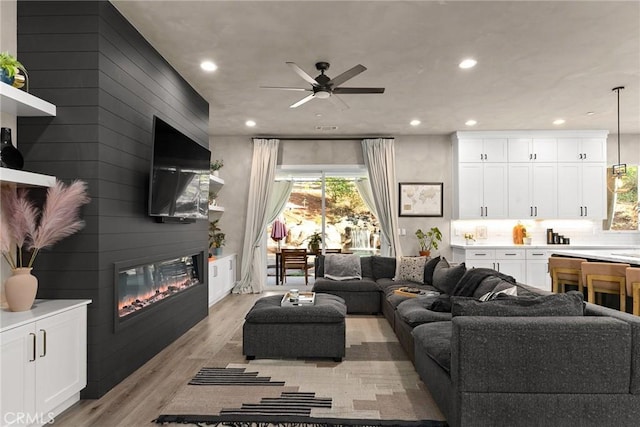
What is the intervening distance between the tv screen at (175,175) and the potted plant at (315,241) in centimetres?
335

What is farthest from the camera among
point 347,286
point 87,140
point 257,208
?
point 257,208

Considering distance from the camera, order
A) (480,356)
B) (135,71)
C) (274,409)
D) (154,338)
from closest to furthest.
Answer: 1. (480,356)
2. (274,409)
3. (135,71)
4. (154,338)

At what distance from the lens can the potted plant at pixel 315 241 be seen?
7965 mm

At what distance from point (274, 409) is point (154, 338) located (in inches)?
68.8

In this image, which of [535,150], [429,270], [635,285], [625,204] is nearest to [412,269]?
[429,270]

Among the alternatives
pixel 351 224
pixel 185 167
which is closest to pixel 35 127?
pixel 185 167

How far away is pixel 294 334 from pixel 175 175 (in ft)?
6.36

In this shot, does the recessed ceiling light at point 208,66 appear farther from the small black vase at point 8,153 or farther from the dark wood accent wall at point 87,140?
the small black vase at point 8,153

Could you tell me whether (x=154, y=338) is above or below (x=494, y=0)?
below

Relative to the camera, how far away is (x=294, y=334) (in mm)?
3764

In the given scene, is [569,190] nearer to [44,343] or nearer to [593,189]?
[593,189]

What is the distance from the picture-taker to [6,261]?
2799 millimetres

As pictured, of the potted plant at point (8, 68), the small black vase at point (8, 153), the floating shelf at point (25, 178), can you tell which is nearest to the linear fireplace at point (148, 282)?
the floating shelf at point (25, 178)

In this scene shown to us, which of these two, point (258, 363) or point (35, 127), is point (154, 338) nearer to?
point (258, 363)
